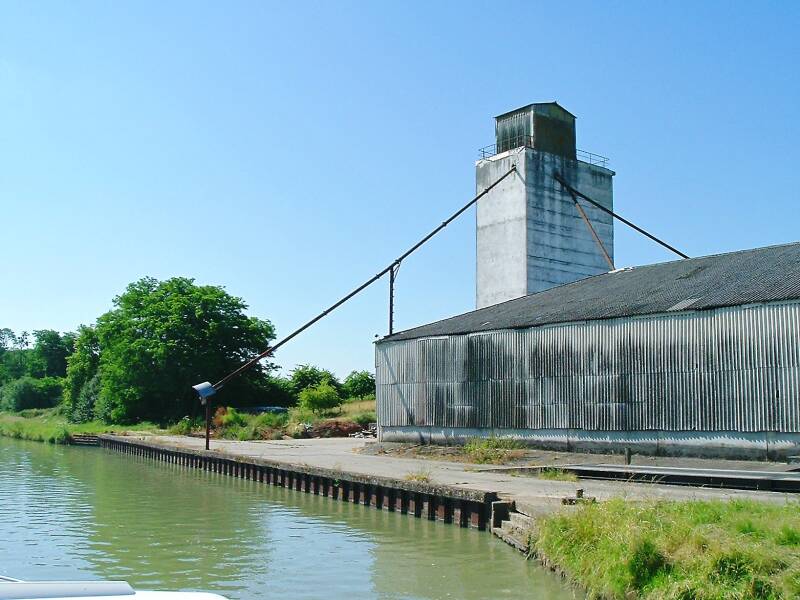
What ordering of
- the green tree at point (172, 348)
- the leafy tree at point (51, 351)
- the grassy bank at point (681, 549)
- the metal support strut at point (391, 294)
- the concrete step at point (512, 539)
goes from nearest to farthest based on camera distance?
1. the grassy bank at point (681, 549)
2. the concrete step at point (512, 539)
3. the metal support strut at point (391, 294)
4. the green tree at point (172, 348)
5. the leafy tree at point (51, 351)

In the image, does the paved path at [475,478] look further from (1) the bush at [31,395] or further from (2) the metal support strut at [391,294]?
(1) the bush at [31,395]

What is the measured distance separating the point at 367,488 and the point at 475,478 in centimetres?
268

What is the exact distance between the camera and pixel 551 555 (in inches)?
478

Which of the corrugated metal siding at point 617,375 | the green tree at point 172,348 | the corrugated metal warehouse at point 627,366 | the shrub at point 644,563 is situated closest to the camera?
the shrub at point 644,563

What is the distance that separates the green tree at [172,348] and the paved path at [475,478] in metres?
21.6

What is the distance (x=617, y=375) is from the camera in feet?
79.6

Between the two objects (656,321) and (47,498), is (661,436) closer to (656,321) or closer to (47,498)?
(656,321)

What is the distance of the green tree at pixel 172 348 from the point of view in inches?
2227

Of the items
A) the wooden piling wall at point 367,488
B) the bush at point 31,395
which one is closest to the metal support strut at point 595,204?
the wooden piling wall at point 367,488

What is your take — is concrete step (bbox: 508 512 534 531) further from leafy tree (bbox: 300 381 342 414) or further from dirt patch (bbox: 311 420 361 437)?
leafy tree (bbox: 300 381 342 414)

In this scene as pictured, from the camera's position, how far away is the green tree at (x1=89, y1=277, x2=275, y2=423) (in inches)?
2227

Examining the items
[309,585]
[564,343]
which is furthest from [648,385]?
[309,585]

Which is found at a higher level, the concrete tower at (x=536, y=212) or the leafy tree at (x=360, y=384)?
the concrete tower at (x=536, y=212)

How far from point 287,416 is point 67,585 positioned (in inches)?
1793
